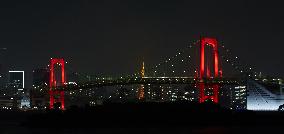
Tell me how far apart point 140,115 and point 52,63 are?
35950 mm

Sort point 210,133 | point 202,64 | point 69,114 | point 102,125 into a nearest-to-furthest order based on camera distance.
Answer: point 210,133 → point 102,125 → point 69,114 → point 202,64

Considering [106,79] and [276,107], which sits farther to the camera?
[106,79]

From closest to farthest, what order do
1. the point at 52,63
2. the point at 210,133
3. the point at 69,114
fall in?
the point at 210,133 → the point at 69,114 → the point at 52,63

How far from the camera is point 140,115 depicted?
5372cm

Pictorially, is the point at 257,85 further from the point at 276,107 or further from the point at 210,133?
the point at 210,133

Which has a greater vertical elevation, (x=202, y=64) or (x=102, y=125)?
(x=202, y=64)

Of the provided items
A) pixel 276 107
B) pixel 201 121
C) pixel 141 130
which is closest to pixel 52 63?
pixel 276 107

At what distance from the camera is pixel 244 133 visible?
43.0 m

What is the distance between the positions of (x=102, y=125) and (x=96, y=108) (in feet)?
14.2

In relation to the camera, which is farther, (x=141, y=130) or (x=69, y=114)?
(x=69, y=114)

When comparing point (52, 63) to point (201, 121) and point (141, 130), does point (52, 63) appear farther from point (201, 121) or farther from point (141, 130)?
point (141, 130)

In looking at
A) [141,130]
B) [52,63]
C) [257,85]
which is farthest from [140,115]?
[52,63]


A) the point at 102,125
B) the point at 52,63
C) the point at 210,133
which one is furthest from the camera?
the point at 52,63

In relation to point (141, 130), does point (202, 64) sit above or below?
above
